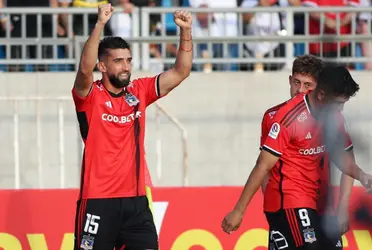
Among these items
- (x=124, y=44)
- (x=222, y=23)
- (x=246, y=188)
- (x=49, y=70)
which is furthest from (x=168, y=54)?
(x=246, y=188)

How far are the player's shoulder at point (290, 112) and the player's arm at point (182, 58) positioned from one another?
1.07 m

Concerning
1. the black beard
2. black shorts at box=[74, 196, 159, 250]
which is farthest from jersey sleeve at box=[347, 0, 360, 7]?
black shorts at box=[74, 196, 159, 250]

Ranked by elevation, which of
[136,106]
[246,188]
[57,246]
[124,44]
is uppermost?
[124,44]

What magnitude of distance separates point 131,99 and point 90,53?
56 centimetres

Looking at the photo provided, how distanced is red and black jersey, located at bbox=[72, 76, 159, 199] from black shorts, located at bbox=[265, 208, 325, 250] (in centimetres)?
110

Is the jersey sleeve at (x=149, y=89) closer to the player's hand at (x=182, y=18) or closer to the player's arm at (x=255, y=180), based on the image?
the player's hand at (x=182, y=18)

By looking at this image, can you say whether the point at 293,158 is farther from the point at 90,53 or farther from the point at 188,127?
the point at 188,127

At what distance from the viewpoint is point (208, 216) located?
8250 millimetres

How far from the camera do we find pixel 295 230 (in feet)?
17.5

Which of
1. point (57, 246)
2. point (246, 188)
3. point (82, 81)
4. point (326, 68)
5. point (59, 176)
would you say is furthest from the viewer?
point (59, 176)

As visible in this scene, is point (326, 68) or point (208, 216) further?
point (208, 216)

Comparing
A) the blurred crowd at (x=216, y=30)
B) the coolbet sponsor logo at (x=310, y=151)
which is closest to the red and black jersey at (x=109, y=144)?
the coolbet sponsor logo at (x=310, y=151)

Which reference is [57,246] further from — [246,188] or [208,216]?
[246,188]

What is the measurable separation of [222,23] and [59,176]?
2.89 meters
